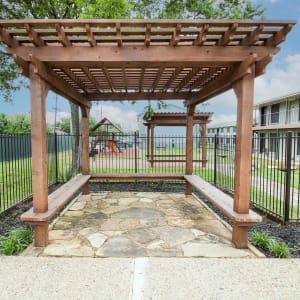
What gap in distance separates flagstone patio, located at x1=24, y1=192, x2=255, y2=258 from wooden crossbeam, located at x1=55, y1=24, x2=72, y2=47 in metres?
2.73

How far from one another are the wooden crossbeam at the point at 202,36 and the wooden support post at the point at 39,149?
216 cm

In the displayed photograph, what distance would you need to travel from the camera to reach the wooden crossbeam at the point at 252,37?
290 cm

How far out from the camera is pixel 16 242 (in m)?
3.45

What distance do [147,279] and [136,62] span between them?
265 cm

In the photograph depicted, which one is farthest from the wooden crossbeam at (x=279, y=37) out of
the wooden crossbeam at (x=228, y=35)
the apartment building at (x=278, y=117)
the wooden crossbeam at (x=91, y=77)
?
the apartment building at (x=278, y=117)

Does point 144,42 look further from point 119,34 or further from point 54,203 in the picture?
point 54,203

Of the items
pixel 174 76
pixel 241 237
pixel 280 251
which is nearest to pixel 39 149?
pixel 174 76

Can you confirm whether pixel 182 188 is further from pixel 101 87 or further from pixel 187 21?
pixel 187 21

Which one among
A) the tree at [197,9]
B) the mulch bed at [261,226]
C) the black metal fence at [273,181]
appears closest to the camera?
the mulch bed at [261,226]

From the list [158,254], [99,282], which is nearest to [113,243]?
[158,254]

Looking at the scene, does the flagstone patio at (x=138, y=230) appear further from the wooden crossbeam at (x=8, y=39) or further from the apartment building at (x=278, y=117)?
the apartment building at (x=278, y=117)

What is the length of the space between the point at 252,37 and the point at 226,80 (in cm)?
86

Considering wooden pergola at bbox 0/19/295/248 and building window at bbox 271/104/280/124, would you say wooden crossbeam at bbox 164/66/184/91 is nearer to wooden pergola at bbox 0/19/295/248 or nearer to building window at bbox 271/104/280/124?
wooden pergola at bbox 0/19/295/248

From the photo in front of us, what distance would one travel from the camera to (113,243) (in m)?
3.60
